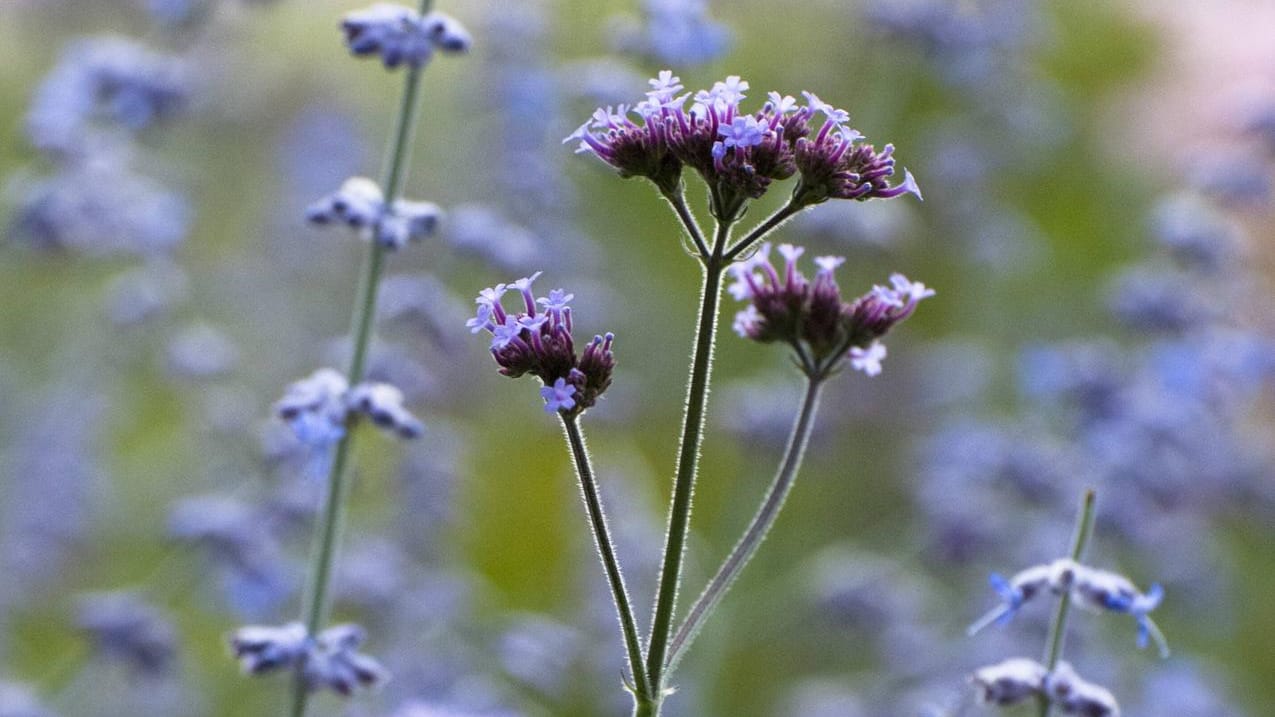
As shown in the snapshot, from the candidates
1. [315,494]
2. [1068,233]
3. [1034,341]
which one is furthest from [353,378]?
[1068,233]

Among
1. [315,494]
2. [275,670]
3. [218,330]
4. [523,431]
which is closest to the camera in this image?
[275,670]

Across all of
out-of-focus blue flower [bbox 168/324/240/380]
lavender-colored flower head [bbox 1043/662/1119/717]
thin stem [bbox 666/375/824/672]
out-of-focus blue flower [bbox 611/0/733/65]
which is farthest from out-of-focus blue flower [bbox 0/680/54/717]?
lavender-colored flower head [bbox 1043/662/1119/717]

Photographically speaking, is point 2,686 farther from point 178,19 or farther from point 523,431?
point 523,431

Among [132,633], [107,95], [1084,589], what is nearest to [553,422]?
[107,95]

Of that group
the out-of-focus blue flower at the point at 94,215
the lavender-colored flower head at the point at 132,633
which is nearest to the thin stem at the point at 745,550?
the lavender-colored flower head at the point at 132,633

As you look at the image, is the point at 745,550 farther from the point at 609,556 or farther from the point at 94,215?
the point at 94,215

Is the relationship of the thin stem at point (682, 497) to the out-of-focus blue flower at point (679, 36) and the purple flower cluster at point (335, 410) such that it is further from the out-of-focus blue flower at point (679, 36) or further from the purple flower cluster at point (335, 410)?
the out-of-focus blue flower at point (679, 36)

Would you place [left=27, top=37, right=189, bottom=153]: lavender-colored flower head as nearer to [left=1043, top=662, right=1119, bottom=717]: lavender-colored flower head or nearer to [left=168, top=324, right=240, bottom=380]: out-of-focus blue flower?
[left=168, top=324, right=240, bottom=380]: out-of-focus blue flower
